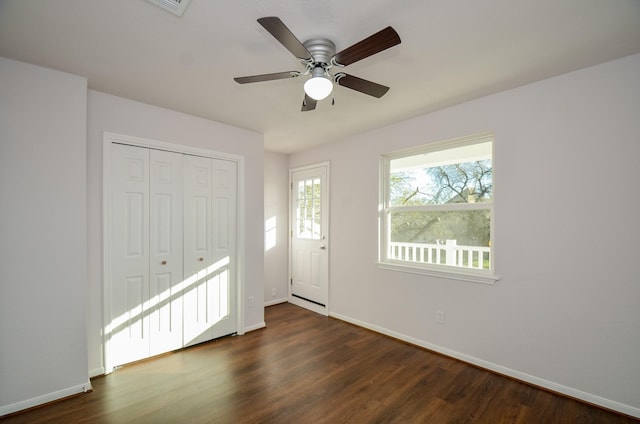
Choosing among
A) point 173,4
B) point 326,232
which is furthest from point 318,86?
point 326,232

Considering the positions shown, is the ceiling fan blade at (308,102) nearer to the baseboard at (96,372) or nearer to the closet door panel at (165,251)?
the closet door panel at (165,251)

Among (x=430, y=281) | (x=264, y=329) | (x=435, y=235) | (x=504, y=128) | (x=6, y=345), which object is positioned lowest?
(x=264, y=329)

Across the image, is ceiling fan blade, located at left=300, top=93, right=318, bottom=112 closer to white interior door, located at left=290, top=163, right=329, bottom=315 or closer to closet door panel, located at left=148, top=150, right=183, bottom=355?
closet door panel, located at left=148, top=150, right=183, bottom=355

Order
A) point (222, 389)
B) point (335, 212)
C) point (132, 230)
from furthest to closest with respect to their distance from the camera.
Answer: point (335, 212)
point (132, 230)
point (222, 389)

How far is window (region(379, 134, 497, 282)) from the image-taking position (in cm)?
275

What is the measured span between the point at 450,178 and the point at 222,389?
2.88m

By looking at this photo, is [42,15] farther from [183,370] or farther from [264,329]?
[264,329]

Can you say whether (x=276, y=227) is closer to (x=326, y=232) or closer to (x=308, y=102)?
(x=326, y=232)

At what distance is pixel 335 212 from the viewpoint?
403 cm

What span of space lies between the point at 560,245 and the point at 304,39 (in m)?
2.45

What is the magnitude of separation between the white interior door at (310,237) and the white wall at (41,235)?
8.84 feet

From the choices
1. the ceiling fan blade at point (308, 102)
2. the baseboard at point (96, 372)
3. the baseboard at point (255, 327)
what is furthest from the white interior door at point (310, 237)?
the baseboard at point (96, 372)

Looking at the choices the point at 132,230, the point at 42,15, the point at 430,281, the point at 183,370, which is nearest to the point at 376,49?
the point at 42,15

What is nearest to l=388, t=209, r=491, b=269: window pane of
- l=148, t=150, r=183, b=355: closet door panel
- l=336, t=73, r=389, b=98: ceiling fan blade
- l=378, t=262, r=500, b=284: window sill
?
l=378, t=262, r=500, b=284: window sill
